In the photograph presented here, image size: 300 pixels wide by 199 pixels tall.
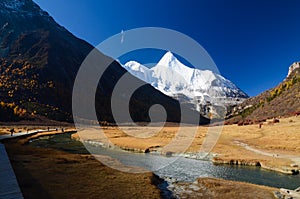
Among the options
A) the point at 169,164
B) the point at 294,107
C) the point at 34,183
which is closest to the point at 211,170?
the point at 169,164

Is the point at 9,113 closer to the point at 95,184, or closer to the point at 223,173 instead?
the point at 223,173

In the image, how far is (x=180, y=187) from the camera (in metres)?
23.7

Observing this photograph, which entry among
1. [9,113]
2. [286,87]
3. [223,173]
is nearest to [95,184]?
[223,173]

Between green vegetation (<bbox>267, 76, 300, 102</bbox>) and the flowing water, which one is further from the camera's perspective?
green vegetation (<bbox>267, 76, 300, 102</bbox>)

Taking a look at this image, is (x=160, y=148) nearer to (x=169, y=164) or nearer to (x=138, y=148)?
(x=138, y=148)

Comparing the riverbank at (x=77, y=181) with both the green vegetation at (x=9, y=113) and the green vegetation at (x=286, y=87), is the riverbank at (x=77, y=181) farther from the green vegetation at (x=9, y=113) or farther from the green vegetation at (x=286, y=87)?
the green vegetation at (x=286, y=87)

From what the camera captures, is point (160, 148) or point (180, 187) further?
point (160, 148)

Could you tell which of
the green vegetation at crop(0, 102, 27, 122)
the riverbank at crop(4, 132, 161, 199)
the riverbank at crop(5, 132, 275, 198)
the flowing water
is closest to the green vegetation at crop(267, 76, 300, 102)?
the flowing water

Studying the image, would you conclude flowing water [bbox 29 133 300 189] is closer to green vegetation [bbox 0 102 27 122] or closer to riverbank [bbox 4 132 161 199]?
riverbank [bbox 4 132 161 199]

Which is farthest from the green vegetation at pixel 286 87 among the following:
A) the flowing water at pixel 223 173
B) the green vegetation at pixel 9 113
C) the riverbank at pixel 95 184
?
the green vegetation at pixel 9 113

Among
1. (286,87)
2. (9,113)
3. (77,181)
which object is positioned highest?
(286,87)

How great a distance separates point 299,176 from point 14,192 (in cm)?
3072

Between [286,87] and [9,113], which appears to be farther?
[286,87]

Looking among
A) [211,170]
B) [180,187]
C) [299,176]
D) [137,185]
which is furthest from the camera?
[211,170]
